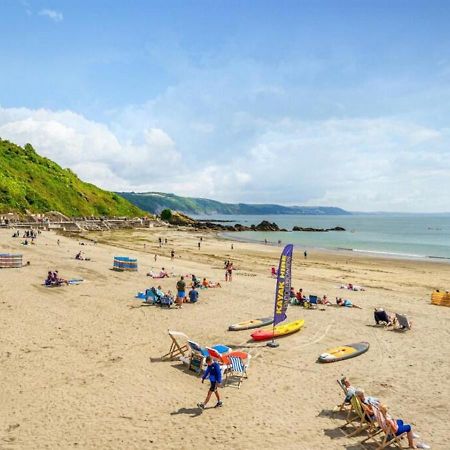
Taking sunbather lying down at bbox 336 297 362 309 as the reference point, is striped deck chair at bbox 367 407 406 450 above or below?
below

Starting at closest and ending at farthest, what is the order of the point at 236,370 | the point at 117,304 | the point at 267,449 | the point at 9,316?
the point at 267,449, the point at 236,370, the point at 9,316, the point at 117,304

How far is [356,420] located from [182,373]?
17.2 ft

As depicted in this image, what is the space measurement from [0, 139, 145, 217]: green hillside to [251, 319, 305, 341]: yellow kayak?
75.4m

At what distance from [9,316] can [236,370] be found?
10559 millimetres

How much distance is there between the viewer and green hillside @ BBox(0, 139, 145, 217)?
8694cm

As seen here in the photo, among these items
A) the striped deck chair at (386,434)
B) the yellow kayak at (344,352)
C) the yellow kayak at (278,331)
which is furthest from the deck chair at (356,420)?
the yellow kayak at (278,331)

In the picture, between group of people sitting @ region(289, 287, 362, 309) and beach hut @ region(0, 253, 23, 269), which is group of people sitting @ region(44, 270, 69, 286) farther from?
group of people sitting @ region(289, 287, 362, 309)

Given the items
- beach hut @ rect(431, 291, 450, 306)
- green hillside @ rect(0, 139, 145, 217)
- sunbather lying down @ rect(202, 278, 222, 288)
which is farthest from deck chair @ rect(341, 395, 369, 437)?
green hillside @ rect(0, 139, 145, 217)

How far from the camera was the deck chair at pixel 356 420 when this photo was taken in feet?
30.6

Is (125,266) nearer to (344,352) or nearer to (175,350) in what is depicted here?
(175,350)

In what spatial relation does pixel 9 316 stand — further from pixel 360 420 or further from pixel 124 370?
pixel 360 420

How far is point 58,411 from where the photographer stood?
390 inches

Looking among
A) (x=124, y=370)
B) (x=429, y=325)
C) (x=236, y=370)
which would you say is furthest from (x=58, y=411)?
(x=429, y=325)

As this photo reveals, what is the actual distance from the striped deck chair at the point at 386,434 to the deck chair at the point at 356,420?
44 centimetres
